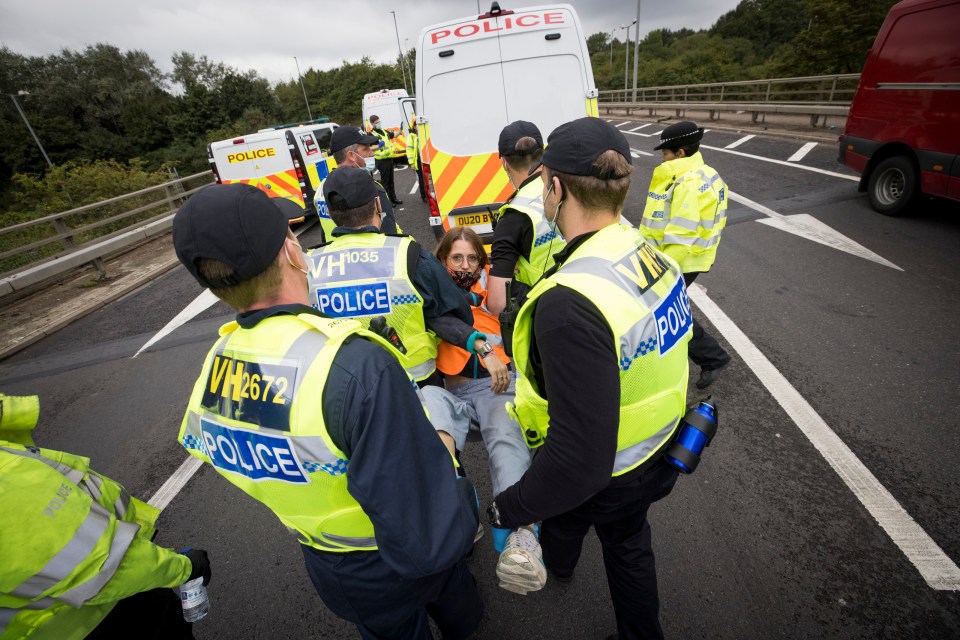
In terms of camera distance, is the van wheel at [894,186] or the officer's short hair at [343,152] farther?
the van wheel at [894,186]

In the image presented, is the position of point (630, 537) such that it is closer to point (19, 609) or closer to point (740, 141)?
point (19, 609)

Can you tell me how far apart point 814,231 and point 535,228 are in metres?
5.43

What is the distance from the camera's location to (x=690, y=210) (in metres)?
3.25

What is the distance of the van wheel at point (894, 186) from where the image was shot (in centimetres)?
579

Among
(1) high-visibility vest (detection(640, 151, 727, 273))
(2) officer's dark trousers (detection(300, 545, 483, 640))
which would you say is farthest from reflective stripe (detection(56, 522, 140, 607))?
(1) high-visibility vest (detection(640, 151, 727, 273))

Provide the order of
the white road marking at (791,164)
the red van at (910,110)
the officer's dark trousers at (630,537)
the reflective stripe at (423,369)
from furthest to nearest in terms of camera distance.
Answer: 1. the white road marking at (791,164)
2. the red van at (910,110)
3. the reflective stripe at (423,369)
4. the officer's dark trousers at (630,537)

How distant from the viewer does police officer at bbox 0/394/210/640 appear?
1196 millimetres

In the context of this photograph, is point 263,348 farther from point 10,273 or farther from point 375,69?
point 375,69

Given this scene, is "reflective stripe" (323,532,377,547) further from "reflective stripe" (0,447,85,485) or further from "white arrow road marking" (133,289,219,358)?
"white arrow road marking" (133,289,219,358)

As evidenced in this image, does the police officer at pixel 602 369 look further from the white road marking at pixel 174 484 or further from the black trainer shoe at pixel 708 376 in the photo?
the white road marking at pixel 174 484

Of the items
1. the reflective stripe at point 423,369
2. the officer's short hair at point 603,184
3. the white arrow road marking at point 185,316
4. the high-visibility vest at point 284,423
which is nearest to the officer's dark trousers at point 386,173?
the white arrow road marking at point 185,316

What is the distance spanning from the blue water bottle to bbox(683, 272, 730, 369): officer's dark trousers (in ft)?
6.13

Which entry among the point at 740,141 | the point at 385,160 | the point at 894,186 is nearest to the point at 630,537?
the point at 894,186

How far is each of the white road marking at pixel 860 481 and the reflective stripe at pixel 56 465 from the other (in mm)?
3565
